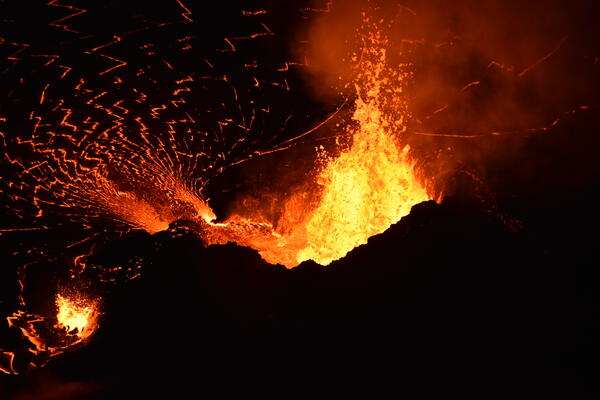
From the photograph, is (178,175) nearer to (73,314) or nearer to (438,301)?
(73,314)

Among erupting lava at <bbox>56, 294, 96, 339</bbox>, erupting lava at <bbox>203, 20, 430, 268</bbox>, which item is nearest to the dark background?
erupting lava at <bbox>203, 20, 430, 268</bbox>

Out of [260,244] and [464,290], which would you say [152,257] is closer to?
[260,244]

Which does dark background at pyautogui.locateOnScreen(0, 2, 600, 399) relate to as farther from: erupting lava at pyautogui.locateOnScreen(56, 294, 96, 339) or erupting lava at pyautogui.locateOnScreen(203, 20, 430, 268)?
erupting lava at pyautogui.locateOnScreen(56, 294, 96, 339)

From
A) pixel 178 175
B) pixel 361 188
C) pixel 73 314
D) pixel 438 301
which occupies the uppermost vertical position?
pixel 178 175

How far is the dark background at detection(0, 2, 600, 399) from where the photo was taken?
3.97 metres

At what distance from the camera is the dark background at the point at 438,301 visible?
397cm

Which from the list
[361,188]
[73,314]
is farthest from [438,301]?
[73,314]

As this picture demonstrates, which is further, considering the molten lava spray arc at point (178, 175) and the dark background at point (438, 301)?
the molten lava spray arc at point (178, 175)

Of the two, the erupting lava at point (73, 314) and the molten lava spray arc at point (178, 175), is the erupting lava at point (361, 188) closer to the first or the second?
the molten lava spray arc at point (178, 175)

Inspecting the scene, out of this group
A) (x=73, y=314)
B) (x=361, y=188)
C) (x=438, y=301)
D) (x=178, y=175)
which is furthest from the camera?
(x=73, y=314)

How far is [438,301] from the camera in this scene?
170 inches

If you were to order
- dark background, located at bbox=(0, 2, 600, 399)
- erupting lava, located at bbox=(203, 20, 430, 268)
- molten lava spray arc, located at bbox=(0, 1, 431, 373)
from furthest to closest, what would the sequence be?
molten lava spray arc, located at bbox=(0, 1, 431, 373) < erupting lava, located at bbox=(203, 20, 430, 268) < dark background, located at bbox=(0, 2, 600, 399)

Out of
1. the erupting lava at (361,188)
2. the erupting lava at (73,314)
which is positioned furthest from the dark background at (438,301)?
the erupting lava at (73,314)

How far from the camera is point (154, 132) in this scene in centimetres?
906
